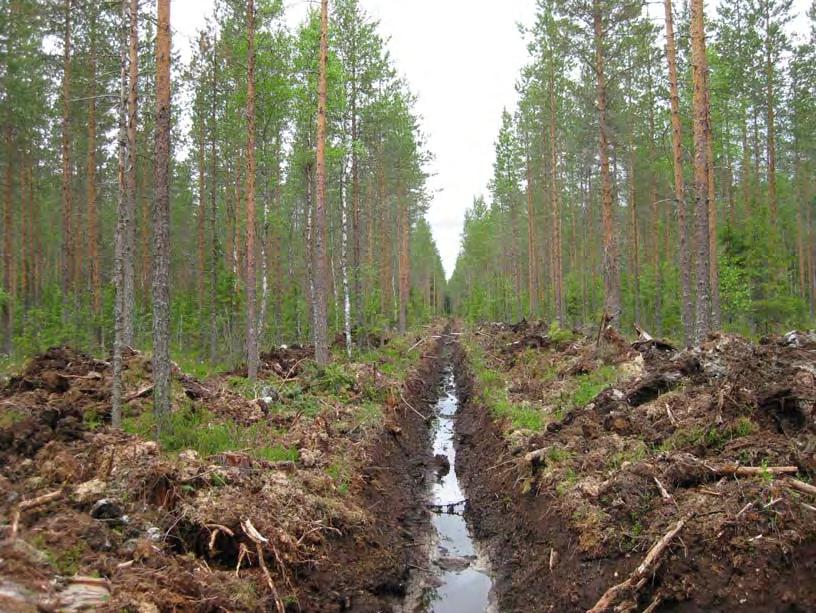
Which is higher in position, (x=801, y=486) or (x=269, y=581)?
(x=801, y=486)

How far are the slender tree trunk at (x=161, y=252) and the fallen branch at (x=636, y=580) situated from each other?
21.3 ft

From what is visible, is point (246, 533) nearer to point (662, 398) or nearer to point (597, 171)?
point (662, 398)

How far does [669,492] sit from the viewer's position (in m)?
5.90

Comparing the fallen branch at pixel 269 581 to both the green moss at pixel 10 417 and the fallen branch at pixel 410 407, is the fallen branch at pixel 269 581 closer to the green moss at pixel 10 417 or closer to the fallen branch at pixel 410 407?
the green moss at pixel 10 417

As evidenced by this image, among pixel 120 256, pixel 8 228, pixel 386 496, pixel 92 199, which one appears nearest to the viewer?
pixel 386 496

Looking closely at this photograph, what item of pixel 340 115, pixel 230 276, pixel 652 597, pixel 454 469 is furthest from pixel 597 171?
pixel 652 597

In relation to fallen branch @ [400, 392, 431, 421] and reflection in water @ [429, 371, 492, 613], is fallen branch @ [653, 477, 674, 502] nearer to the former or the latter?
reflection in water @ [429, 371, 492, 613]

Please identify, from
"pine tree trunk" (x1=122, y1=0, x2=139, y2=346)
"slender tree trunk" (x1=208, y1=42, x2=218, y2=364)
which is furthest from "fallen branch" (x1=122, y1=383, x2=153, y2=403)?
"slender tree trunk" (x1=208, y1=42, x2=218, y2=364)

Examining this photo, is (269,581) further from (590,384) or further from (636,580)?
(590,384)

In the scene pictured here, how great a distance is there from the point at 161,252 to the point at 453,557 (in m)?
6.58

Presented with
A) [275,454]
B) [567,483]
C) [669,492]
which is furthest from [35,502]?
[669,492]

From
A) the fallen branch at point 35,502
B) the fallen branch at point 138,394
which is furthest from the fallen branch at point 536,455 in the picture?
the fallen branch at point 138,394

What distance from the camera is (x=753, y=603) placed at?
4.42m

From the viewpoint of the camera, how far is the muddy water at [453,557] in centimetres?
678
